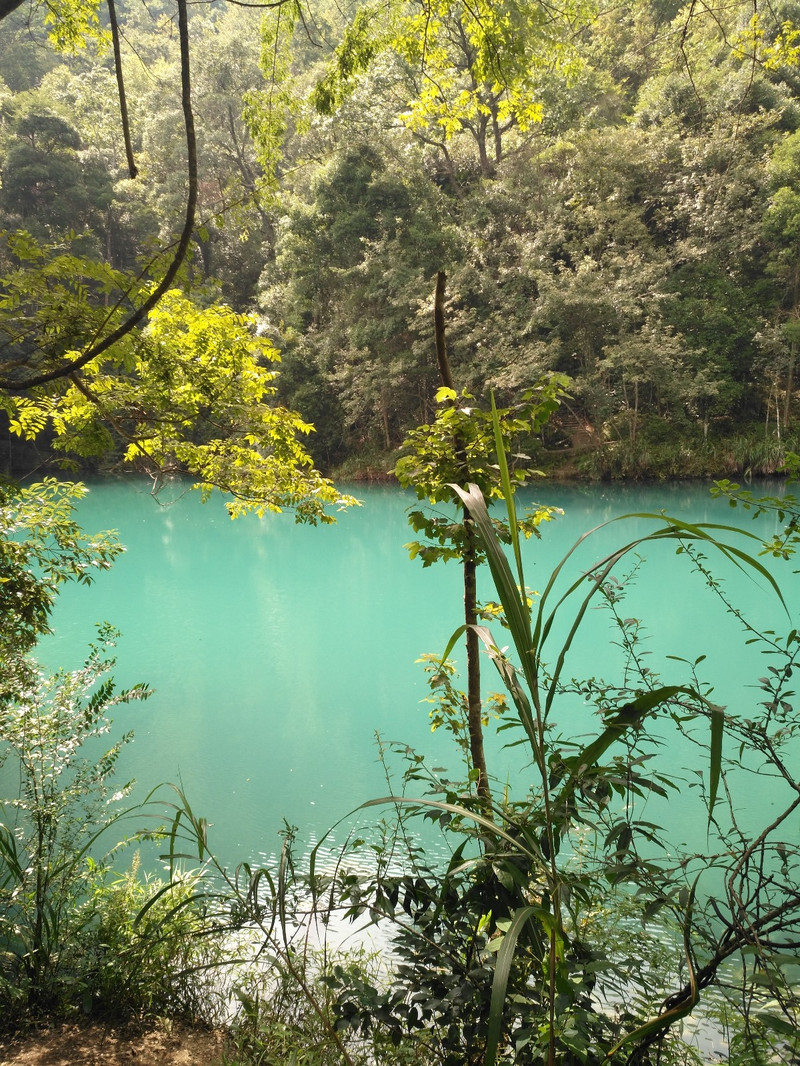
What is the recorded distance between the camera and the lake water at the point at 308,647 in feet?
13.8

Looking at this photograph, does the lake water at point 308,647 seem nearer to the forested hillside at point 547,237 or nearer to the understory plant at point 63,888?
the understory plant at point 63,888

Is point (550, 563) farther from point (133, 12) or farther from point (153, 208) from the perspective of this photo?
point (133, 12)

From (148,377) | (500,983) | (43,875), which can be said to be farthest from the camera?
(148,377)

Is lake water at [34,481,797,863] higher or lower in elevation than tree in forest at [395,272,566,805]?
lower

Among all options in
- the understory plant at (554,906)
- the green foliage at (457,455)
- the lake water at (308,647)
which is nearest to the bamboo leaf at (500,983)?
the understory plant at (554,906)

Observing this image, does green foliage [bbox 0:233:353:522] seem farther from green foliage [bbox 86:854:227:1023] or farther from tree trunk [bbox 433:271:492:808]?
green foliage [bbox 86:854:227:1023]

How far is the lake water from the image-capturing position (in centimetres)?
420

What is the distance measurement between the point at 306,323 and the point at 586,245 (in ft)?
21.4

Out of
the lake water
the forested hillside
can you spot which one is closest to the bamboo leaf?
the lake water

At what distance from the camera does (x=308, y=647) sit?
6.79 meters

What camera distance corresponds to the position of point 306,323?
56.5 ft

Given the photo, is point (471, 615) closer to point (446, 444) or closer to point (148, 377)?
point (446, 444)

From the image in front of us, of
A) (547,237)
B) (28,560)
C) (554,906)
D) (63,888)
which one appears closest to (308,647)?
(28,560)

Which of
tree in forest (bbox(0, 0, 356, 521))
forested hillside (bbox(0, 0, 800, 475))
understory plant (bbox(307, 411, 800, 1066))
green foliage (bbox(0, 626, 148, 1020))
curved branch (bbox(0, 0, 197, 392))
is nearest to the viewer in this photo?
understory plant (bbox(307, 411, 800, 1066))
